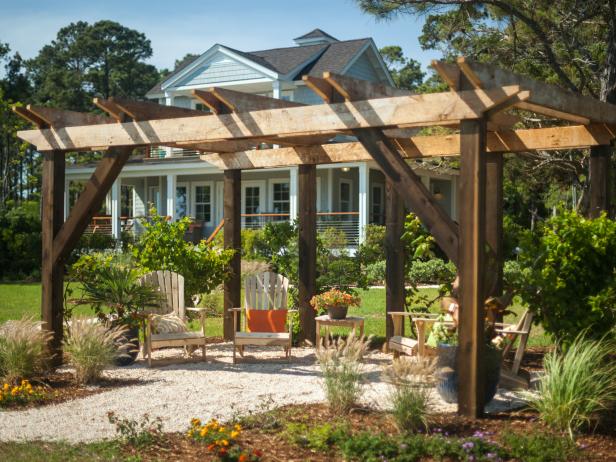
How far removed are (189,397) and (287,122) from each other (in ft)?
8.42

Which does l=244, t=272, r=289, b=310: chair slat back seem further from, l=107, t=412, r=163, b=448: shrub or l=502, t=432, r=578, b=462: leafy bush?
l=502, t=432, r=578, b=462: leafy bush

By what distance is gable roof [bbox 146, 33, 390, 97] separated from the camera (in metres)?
23.7

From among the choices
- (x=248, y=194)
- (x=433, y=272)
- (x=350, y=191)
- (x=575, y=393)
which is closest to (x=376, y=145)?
(x=575, y=393)

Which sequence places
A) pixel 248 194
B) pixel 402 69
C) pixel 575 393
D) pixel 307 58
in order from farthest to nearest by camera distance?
1. pixel 402 69
2. pixel 248 194
3. pixel 307 58
4. pixel 575 393

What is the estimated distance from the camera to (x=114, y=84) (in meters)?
45.2

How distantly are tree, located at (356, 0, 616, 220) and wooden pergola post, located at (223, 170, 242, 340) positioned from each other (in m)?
2.82

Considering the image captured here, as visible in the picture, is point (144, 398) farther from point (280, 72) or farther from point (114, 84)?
point (114, 84)

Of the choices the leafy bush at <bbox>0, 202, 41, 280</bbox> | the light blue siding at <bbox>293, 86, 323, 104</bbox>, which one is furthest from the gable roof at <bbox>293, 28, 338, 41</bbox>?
the leafy bush at <bbox>0, 202, 41, 280</bbox>

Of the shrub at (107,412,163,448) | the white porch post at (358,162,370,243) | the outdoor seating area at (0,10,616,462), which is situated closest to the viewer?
the shrub at (107,412,163,448)

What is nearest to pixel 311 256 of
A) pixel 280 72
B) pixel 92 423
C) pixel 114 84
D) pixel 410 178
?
pixel 410 178

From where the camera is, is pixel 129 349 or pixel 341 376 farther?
pixel 129 349

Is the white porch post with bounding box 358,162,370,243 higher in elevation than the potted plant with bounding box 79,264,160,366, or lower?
higher

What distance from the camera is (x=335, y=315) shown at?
29.9 feet

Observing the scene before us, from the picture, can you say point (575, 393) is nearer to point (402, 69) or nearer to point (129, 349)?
point (129, 349)
